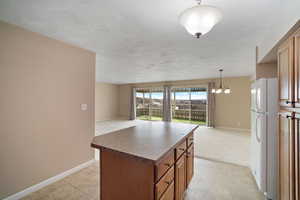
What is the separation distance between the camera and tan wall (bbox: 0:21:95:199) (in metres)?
1.78

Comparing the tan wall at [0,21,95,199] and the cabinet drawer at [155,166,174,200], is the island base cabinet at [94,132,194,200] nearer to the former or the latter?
the cabinet drawer at [155,166,174,200]

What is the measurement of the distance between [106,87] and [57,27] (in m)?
6.58

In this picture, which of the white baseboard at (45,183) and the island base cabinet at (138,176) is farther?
the white baseboard at (45,183)

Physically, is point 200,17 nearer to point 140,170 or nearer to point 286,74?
point 286,74

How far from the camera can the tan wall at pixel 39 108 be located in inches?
70.1

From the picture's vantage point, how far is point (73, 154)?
8.28 ft

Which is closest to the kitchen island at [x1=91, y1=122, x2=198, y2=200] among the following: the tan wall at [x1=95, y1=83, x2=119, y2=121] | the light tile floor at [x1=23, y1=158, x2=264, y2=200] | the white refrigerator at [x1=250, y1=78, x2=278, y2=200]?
the light tile floor at [x1=23, y1=158, x2=264, y2=200]

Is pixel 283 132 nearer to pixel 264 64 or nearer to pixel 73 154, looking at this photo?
pixel 264 64

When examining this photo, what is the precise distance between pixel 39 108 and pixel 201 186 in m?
2.85

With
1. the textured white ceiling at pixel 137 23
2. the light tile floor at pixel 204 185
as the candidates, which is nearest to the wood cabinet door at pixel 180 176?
the light tile floor at pixel 204 185

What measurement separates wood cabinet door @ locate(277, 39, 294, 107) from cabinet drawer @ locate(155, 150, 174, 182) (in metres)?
1.28

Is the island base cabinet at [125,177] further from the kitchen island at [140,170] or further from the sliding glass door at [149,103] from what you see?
the sliding glass door at [149,103]

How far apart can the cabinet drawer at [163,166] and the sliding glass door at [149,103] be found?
670 centimetres

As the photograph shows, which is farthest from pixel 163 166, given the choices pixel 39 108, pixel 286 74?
pixel 39 108
